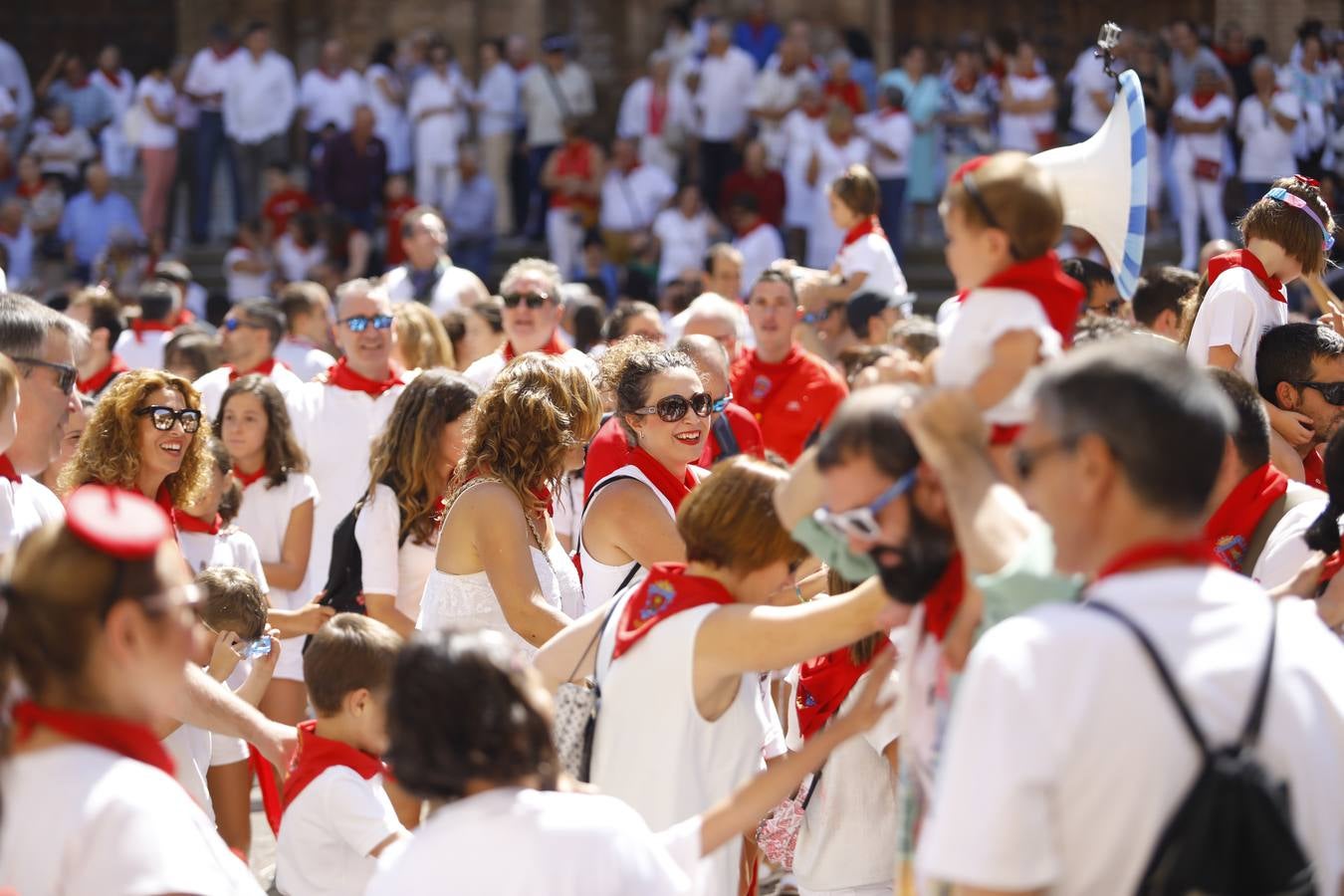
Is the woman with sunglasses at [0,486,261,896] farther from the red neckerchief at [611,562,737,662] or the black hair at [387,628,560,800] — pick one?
the red neckerchief at [611,562,737,662]

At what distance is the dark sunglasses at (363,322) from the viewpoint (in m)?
7.71

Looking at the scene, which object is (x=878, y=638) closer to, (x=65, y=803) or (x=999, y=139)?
(x=65, y=803)

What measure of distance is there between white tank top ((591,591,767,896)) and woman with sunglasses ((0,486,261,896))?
100 cm

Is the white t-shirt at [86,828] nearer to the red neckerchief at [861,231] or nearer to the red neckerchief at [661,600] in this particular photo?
the red neckerchief at [661,600]

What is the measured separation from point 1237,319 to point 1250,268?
24 centimetres

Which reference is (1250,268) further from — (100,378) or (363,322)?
(100,378)

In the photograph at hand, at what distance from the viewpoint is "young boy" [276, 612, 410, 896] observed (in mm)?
4254

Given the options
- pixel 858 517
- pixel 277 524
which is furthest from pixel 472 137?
pixel 858 517

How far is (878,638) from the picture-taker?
4266 millimetres

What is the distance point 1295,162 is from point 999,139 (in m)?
2.52

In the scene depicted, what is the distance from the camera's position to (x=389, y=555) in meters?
5.65

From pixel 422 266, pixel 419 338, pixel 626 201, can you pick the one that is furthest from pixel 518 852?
pixel 626 201

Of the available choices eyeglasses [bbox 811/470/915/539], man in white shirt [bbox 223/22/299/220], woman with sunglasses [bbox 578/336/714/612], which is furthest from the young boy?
man in white shirt [bbox 223/22/299/220]

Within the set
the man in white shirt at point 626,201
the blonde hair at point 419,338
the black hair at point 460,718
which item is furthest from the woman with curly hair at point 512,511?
the man in white shirt at point 626,201
